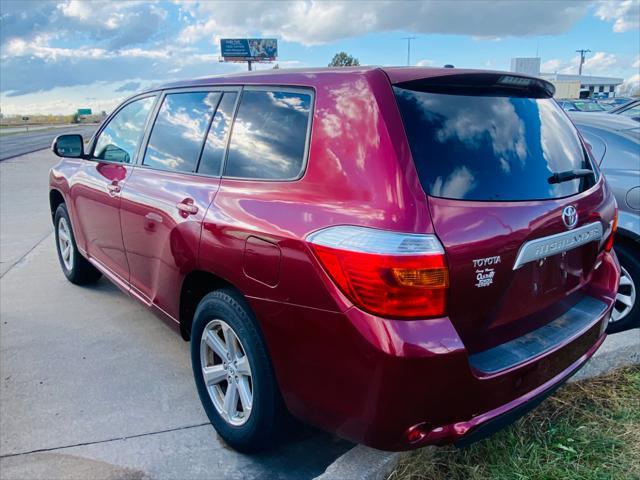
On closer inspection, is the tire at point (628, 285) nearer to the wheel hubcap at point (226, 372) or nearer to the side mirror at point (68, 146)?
the wheel hubcap at point (226, 372)

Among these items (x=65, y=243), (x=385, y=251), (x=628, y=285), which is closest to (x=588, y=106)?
(x=628, y=285)

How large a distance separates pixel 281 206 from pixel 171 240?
970mm

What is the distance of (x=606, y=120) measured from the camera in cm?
487

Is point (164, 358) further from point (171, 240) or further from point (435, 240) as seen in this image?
point (435, 240)

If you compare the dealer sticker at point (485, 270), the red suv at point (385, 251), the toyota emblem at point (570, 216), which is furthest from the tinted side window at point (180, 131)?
the toyota emblem at point (570, 216)

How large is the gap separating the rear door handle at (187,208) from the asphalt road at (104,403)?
122 centimetres

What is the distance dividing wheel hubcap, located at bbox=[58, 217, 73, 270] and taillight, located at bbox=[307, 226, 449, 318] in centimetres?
396

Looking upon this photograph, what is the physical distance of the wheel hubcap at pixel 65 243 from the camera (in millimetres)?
5102

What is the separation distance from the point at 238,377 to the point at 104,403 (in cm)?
114

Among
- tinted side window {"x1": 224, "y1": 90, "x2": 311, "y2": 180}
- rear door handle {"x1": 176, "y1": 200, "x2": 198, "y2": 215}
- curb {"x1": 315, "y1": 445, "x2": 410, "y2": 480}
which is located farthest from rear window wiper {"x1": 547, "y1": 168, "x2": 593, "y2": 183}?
rear door handle {"x1": 176, "y1": 200, "x2": 198, "y2": 215}

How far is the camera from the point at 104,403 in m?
3.22

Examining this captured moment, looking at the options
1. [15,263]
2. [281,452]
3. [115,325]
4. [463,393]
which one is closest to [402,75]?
[463,393]

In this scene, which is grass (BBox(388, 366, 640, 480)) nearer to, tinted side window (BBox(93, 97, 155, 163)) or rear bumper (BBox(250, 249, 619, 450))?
rear bumper (BBox(250, 249, 619, 450))

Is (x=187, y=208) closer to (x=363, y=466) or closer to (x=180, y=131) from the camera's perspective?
(x=180, y=131)
